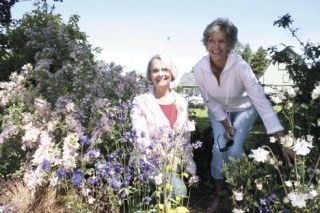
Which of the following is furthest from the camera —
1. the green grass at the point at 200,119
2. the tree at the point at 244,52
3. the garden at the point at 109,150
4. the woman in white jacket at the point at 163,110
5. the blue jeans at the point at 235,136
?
the tree at the point at 244,52

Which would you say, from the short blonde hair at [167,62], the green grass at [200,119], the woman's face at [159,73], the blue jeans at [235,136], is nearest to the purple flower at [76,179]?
the woman's face at [159,73]

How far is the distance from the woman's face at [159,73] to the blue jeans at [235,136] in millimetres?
690

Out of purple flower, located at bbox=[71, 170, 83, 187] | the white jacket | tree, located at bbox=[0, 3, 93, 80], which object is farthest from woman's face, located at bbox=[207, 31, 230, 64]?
tree, located at bbox=[0, 3, 93, 80]

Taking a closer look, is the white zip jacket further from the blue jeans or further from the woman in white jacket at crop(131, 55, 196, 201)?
the woman in white jacket at crop(131, 55, 196, 201)

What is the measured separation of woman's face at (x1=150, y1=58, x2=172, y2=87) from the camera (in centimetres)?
335

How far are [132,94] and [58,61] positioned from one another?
2.03 m

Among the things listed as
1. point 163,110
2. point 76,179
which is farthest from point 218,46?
point 76,179

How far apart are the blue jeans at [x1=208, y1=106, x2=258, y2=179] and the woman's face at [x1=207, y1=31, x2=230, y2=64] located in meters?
0.61

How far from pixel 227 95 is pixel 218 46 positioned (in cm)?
49

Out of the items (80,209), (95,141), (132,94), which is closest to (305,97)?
(132,94)

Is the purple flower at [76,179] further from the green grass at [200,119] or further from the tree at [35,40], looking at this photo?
the tree at [35,40]

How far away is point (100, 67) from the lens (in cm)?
484

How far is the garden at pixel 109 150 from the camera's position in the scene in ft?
8.37

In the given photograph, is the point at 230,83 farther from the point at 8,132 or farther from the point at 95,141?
the point at 8,132
